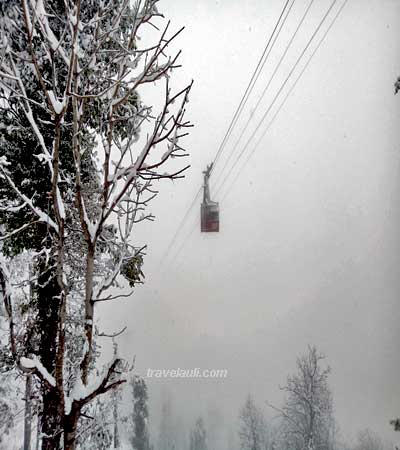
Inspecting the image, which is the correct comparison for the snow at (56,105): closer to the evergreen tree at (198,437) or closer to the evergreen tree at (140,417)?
the evergreen tree at (140,417)

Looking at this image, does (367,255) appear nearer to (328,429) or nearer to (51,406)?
(328,429)

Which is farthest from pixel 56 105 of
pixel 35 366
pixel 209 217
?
pixel 209 217

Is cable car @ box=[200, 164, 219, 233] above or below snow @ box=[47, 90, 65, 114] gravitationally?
above

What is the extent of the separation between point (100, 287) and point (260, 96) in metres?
9.31

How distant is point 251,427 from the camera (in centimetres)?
1418

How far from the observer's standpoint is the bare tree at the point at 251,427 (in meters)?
14.2

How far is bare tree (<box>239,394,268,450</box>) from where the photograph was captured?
14234mm

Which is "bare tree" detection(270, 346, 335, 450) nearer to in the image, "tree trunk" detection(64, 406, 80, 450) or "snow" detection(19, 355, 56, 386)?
"tree trunk" detection(64, 406, 80, 450)

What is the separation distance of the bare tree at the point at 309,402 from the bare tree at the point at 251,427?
1.55 meters

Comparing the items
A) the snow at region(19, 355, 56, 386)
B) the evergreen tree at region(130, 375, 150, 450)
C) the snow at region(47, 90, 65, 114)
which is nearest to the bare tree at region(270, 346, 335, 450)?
the evergreen tree at region(130, 375, 150, 450)

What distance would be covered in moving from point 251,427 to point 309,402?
5259 millimetres

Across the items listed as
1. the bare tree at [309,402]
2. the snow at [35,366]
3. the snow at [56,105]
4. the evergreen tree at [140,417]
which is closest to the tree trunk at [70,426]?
the snow at [35,366]

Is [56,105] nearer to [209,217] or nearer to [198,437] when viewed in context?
[209,217]

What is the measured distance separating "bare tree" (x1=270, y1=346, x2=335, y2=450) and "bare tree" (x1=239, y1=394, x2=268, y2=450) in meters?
1.55
